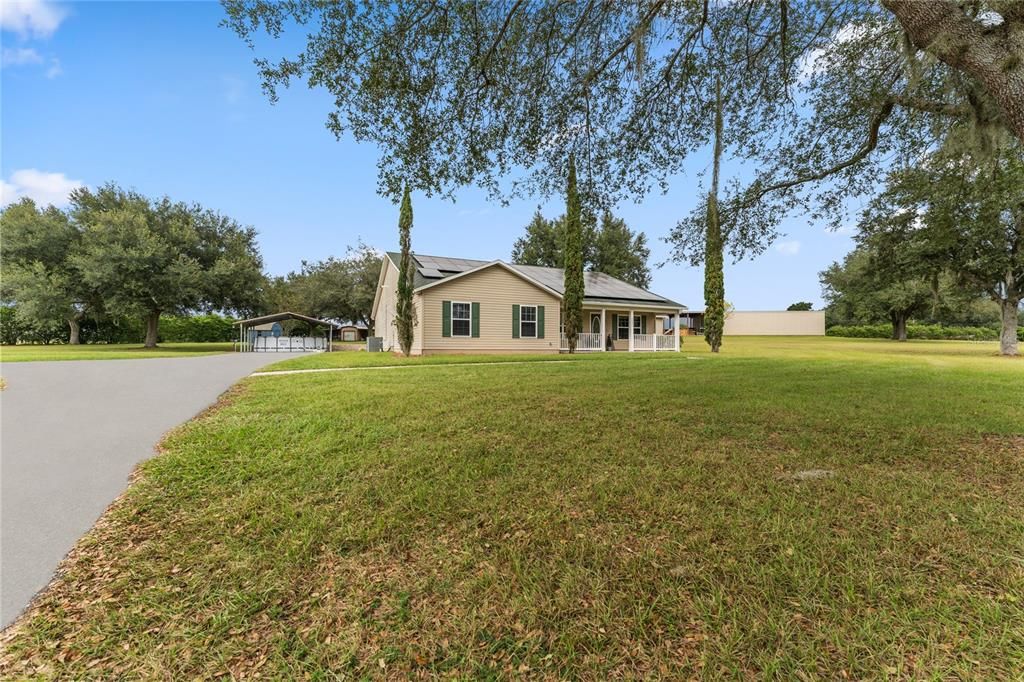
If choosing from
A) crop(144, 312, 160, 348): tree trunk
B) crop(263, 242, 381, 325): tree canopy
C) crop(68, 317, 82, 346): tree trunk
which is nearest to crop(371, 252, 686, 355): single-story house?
crop(144, 312, 160, 348): tree trunk

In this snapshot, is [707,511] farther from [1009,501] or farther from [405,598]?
[1009,501]

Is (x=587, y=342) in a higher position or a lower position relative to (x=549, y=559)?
higher

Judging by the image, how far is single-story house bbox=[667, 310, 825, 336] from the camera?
144ft

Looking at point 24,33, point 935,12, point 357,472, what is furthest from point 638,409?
point 24,33

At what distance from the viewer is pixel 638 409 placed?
569 centimetres

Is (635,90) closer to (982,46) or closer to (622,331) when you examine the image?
(982,46)

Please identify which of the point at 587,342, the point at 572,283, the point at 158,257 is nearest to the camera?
the point at 572,283

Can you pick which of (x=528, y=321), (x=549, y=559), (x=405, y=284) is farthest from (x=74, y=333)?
(x=549, y=559)

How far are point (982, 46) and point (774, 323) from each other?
48849mm

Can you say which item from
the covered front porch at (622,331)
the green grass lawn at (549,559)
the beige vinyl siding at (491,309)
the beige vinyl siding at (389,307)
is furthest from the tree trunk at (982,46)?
the beige vinyl siding at (389,307)

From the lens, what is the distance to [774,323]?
45.5 meters

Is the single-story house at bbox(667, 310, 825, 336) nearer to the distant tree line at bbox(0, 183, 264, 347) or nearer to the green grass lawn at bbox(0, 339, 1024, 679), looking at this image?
the distant tree line at bbox(0, 183, 264, 347)

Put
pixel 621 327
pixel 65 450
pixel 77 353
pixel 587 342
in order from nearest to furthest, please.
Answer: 1. pixel 65 450
2. pixel 77 353
3. pixel 587 342
4. pixel 621 327

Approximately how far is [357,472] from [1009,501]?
15.7 ft
